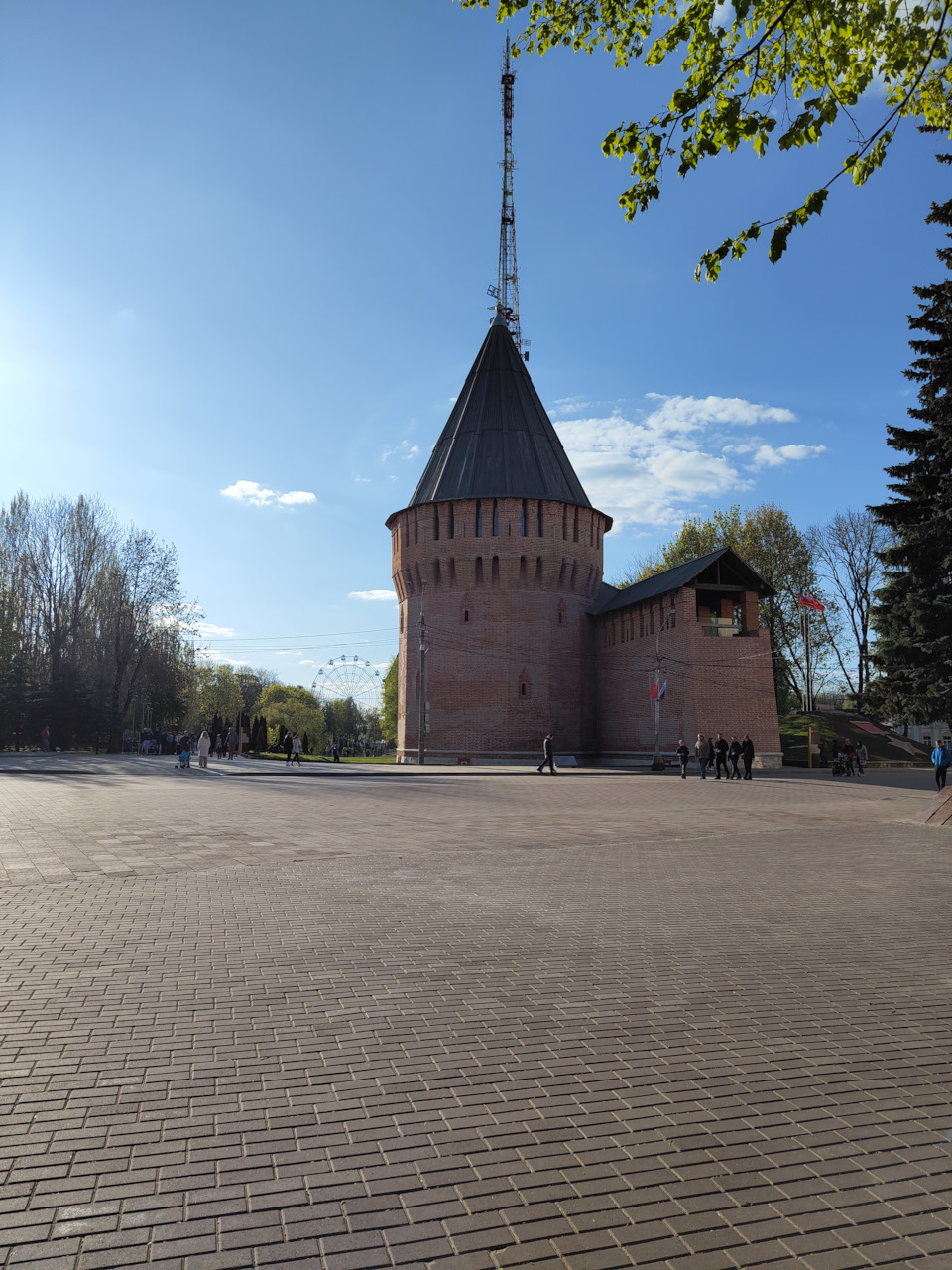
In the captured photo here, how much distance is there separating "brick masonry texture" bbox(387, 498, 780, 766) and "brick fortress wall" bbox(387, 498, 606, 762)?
50mm

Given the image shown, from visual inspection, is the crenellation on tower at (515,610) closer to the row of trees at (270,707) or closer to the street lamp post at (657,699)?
the street lamp post at (657,699)

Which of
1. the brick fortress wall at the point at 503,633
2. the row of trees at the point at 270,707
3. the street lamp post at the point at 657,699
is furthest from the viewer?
the row of trees at the point at 270,707

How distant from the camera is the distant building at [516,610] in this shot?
40.9 metres

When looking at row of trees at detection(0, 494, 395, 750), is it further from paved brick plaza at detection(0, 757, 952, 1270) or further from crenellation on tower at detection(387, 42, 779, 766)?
paved brick plaza at detection(0, 757, 952, 1270)

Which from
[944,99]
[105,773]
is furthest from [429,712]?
[944,99]

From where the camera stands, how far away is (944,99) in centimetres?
648

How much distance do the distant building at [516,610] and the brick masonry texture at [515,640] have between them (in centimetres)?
6

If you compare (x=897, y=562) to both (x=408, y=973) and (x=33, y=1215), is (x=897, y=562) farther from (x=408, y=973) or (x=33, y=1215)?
(x=33, y=1215)

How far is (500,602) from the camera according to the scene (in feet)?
139

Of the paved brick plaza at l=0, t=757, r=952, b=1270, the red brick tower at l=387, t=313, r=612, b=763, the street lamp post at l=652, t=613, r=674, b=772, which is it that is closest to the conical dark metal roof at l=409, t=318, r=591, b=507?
the red brick tower at l=387, t=313, r=612, b=763

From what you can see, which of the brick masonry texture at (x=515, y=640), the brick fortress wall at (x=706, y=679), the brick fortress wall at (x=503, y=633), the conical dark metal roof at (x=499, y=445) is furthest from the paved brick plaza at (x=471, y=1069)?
the conical dark metal roof at (x=499, y=445)

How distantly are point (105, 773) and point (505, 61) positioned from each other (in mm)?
51893

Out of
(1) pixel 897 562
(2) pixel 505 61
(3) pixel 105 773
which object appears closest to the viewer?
(3) pixel 105 773

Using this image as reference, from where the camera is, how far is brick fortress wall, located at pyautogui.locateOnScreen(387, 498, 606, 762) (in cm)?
4206
